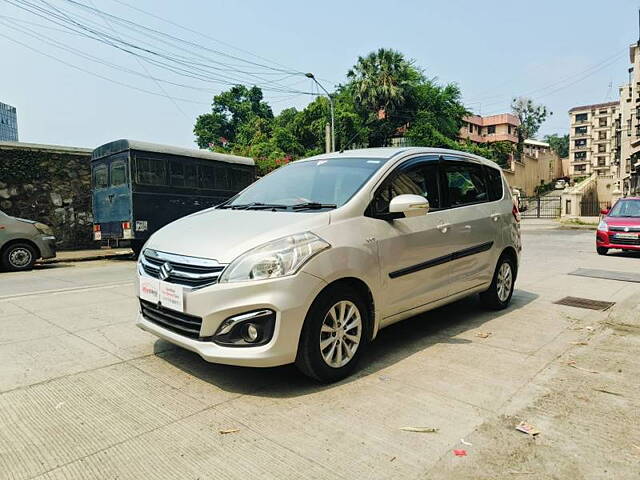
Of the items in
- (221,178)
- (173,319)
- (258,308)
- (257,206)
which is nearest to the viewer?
(258,308)

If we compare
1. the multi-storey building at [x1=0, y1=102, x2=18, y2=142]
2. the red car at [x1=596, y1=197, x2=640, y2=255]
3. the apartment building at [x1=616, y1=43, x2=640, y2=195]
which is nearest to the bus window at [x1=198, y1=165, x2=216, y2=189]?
the red car at [x1=596, y1=197, x2=640, y2=255]

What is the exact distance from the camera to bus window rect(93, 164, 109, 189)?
12.6 meters

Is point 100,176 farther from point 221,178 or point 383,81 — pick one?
point 383,81

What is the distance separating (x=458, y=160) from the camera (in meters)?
5.02

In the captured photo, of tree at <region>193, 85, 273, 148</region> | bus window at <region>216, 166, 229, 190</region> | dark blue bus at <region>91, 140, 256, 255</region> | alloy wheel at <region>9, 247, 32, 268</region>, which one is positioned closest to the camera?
alloy wheel at <region>9, 247, 32, 268</region>

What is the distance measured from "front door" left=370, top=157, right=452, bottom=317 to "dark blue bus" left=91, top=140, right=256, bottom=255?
916 cm

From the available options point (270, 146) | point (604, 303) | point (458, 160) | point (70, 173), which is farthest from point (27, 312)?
point (270, 146)

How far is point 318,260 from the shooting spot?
3.19 m

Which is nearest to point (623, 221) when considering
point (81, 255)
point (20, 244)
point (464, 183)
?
point (464, 183)

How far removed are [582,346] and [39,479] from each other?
418cm

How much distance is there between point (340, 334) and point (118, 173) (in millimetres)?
10424

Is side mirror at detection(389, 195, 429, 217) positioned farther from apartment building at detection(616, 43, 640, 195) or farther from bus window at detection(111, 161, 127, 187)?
apartment building at detection(616, 43, 640, 195)

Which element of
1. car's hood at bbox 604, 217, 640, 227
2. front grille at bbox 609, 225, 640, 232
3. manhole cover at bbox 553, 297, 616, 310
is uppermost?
car's hood at bbox 604, 217, 640, 227

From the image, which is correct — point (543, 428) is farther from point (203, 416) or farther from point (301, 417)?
point (203, 416)
